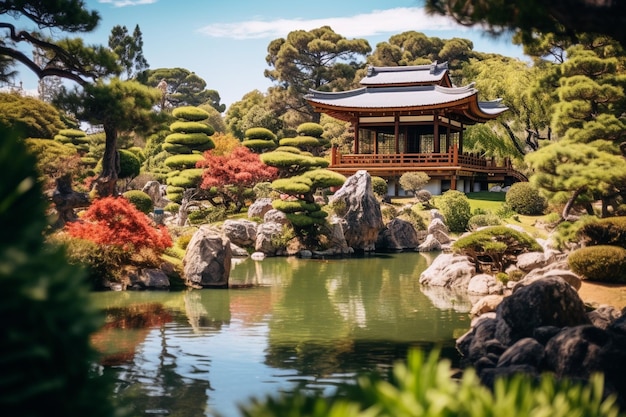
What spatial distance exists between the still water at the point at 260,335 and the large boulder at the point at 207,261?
497 millimetres

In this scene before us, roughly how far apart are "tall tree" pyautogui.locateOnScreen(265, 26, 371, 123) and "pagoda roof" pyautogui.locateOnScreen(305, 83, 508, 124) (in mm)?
11880

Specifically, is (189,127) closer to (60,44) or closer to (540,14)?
(60,44)

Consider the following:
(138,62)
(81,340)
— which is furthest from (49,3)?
(138,62)

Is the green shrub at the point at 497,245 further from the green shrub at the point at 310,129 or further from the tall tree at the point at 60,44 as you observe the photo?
the green shrub at the point at 310,129

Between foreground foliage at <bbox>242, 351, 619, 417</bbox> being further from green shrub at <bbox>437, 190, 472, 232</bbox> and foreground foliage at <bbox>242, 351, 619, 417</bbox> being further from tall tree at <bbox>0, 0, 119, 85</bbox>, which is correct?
green shrub at <bbox>437, 190, 472, 232</bbox>

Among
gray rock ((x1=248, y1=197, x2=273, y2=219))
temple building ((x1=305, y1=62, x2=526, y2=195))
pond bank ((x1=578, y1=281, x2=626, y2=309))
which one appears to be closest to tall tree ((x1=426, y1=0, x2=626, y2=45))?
pond bank ((x1=578, y1=281, x2=626, y2=309))

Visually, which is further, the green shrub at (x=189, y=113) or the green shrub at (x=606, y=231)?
the green shrub at (x=189, y=113)

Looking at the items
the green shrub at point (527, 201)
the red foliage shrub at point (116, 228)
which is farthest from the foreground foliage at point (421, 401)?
the green shrub at point (527, 201)

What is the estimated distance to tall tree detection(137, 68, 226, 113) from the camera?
7094cm

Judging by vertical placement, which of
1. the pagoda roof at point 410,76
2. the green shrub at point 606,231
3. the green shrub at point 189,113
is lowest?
the green shrub at point 606,231

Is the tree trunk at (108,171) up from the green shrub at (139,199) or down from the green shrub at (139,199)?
up

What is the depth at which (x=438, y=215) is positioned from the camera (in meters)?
26.5

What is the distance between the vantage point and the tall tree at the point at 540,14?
20.1 feet

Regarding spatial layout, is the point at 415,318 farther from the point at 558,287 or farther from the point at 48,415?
the point at 48,415
